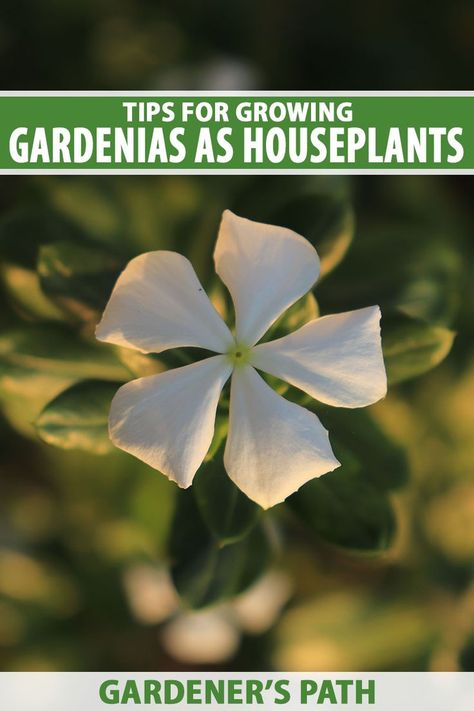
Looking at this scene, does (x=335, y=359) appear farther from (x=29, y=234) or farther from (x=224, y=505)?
(x=29, y=234)

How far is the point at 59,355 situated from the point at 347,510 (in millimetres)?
390

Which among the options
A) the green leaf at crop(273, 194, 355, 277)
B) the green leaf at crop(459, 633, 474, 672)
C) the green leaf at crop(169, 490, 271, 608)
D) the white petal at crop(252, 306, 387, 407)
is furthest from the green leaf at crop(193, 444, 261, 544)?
the green leaf at crop(459, 633, 474, 672)

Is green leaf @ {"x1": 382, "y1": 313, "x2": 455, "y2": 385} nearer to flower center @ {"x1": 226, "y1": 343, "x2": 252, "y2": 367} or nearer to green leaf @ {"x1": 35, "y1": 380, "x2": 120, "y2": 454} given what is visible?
flower center @ {"x1": 226, "y1": 343, "x2": 252, "y2": 367}

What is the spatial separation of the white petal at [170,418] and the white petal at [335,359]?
59mm

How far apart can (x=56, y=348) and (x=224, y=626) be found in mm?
433

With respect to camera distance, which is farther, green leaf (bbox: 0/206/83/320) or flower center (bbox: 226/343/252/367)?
green leaf (bbox: 0/206/83/320)

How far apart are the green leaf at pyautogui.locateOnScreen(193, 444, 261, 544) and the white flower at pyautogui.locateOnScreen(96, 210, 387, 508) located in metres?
0.09

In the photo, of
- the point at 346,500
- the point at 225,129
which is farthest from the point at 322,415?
the point at 225,129

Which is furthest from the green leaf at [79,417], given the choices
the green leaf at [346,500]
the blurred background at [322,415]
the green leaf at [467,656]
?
the green leaf at [467,656]

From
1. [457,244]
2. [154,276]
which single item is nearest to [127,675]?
[154,276]

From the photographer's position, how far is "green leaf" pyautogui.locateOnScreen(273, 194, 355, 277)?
32.1 inches

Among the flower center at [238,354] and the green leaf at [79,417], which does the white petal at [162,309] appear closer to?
A: the flower center at [238,354]

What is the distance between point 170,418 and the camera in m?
0.69

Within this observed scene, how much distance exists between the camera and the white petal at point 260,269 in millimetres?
700
